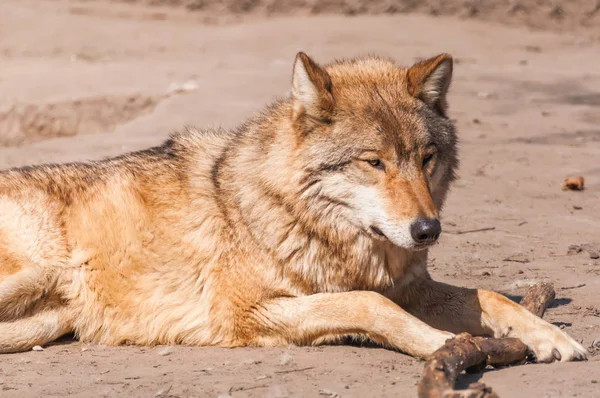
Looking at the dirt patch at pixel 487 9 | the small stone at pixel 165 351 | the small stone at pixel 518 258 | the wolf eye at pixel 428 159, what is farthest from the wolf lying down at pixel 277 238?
the dirt patch at pixel 487 9

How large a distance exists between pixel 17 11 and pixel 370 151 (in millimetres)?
14331

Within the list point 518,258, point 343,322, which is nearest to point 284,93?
point 518,258

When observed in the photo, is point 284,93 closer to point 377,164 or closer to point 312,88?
point 312,88

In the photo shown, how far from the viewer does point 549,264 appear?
21.7 ft

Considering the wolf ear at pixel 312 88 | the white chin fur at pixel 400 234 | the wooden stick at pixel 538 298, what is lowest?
the wooden stick at pixel 538 298

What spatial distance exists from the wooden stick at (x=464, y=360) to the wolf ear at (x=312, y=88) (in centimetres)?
146

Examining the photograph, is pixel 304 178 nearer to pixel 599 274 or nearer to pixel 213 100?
pixel 599 274

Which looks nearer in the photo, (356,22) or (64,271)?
(64,271)

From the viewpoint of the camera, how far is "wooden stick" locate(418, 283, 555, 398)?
12.6 ft

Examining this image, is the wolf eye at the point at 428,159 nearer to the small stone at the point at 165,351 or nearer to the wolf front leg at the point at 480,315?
the wolf front leg at the point at 480,315

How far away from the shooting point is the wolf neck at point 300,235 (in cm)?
512

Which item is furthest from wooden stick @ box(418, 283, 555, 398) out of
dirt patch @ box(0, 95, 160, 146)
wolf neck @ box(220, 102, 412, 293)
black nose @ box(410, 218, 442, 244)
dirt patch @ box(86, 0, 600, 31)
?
dirt patch @ box(86, 0, 600, 31)

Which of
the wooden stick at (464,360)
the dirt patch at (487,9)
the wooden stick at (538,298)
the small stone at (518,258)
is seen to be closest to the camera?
the wooden stick at (464,360)

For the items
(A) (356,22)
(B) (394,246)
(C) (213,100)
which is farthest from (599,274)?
(A) (356,22)
